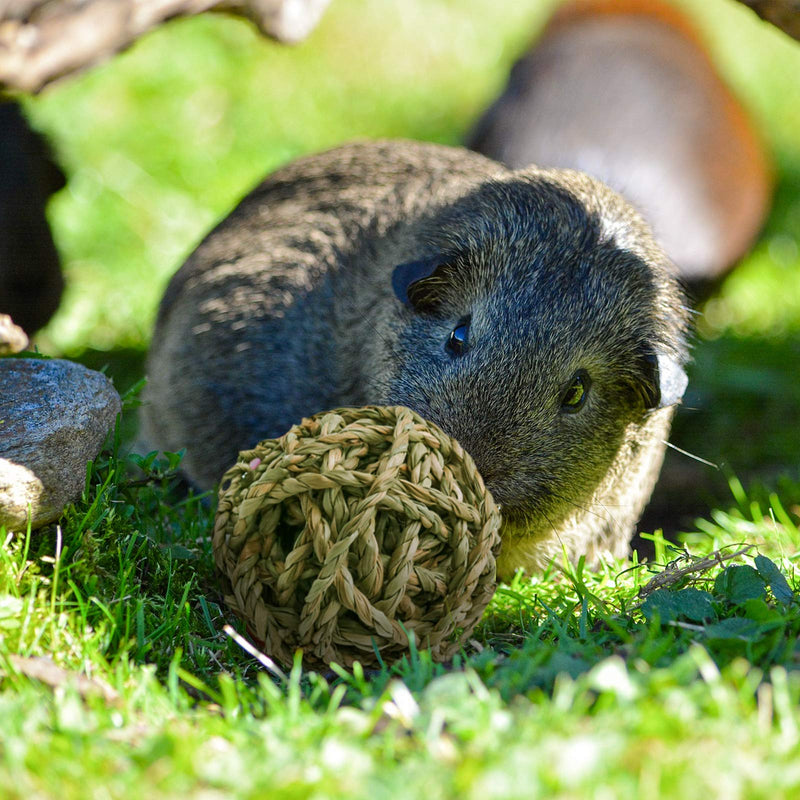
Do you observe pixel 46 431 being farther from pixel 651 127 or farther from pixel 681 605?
pixel 651 127

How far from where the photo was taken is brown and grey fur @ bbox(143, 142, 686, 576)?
3.22 m

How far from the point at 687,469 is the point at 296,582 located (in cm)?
336

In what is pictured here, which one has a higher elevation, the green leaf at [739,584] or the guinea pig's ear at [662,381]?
the guinea pig's ear at [662,381]

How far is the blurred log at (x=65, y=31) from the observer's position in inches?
127

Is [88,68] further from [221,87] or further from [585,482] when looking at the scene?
[221,87]

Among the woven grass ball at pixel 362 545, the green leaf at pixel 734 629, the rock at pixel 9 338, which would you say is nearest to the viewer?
the green leaf at pixel 734 629

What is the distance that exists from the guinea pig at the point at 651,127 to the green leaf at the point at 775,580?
4.14 m

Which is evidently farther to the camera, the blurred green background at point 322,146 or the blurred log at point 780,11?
the blurred green background at point 322,146

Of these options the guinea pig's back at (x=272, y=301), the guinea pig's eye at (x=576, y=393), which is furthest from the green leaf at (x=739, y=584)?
the guinea pig's back at (x=272, y=301)

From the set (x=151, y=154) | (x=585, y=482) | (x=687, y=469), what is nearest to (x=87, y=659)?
(x=585, y=482)

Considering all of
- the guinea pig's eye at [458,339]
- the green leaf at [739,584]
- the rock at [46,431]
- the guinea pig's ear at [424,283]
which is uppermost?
the guinea pig's ear at [424,283]

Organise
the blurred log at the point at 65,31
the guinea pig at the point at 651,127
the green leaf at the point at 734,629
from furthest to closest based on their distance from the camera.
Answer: the guinea pig at the point at 651,127
the blurred log at the point at 65,31
the green leaf at the point at 734,629

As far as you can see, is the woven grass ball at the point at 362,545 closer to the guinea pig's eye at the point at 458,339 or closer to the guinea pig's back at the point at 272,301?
the guinea pig's eye at the point at 458,339

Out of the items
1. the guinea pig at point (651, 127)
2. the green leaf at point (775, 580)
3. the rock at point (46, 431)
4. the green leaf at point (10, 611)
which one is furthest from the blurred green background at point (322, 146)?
the green leaf at point (10, 611)
